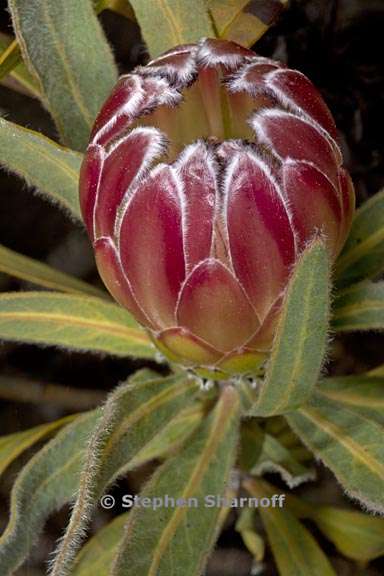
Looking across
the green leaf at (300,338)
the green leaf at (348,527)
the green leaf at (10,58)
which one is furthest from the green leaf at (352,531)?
the green leaf at (10,58)

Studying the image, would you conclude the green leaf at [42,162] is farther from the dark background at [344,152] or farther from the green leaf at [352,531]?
the green leaf at [352,531]

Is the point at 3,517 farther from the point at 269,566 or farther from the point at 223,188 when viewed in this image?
the point at 223,188

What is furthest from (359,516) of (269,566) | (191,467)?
(191,467)

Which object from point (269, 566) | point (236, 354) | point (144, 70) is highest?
point (144, 70)

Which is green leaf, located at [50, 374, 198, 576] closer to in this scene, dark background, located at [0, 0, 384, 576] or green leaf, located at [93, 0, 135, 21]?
dark background, located at [0, 0, 384, 576]

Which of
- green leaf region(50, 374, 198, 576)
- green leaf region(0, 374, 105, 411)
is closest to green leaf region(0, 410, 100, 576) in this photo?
green leaf region(50, 374, 198, 576)

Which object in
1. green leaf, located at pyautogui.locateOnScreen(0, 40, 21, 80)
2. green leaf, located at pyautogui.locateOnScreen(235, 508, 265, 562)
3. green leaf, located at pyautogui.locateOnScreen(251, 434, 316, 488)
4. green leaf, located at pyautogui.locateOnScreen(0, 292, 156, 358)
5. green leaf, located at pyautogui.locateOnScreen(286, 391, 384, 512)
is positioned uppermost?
Answer: green leaf, located at pyautogui.locateOnScreen(0, 40, 21, 80)
